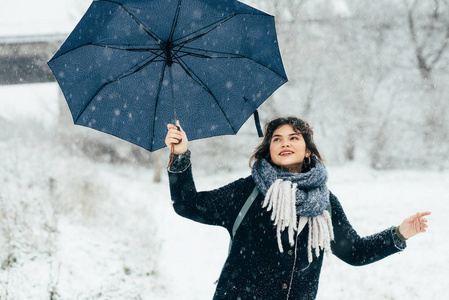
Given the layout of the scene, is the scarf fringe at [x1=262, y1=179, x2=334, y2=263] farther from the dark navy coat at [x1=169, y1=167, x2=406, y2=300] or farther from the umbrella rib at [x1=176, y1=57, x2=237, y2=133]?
the umbrella rib at [x1=176, y1=57, x2=237, y2=133]

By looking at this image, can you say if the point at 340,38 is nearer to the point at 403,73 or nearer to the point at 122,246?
the point at 403,73

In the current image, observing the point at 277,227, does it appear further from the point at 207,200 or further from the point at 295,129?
the point at 295,129

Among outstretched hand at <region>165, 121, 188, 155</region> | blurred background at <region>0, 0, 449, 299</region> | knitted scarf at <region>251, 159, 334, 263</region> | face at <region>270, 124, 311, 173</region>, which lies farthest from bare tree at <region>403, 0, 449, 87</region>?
outstretched hand at <region>165, 121, 188, 155</region>

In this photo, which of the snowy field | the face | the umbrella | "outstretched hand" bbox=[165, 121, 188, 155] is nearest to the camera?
"outstretched hand" bbox=[165, 121, 188, 155]

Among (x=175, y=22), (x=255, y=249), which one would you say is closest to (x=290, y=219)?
(x=255, y=249)

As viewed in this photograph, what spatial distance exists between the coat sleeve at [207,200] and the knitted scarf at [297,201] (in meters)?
0.14

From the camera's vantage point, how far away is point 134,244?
6.63 metres

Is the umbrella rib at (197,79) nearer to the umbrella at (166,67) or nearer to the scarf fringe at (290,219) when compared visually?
the umbrella at (166,67)

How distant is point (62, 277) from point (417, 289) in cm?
468

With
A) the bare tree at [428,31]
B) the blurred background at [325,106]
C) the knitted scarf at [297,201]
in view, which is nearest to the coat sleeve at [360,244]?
the knitted scarf at [297,201]

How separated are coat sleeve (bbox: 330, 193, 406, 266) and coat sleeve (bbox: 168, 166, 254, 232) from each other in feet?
2.01

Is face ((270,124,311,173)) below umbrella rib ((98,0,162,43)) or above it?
below

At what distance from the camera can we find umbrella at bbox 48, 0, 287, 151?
204cm

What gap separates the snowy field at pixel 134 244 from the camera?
15.9ft
